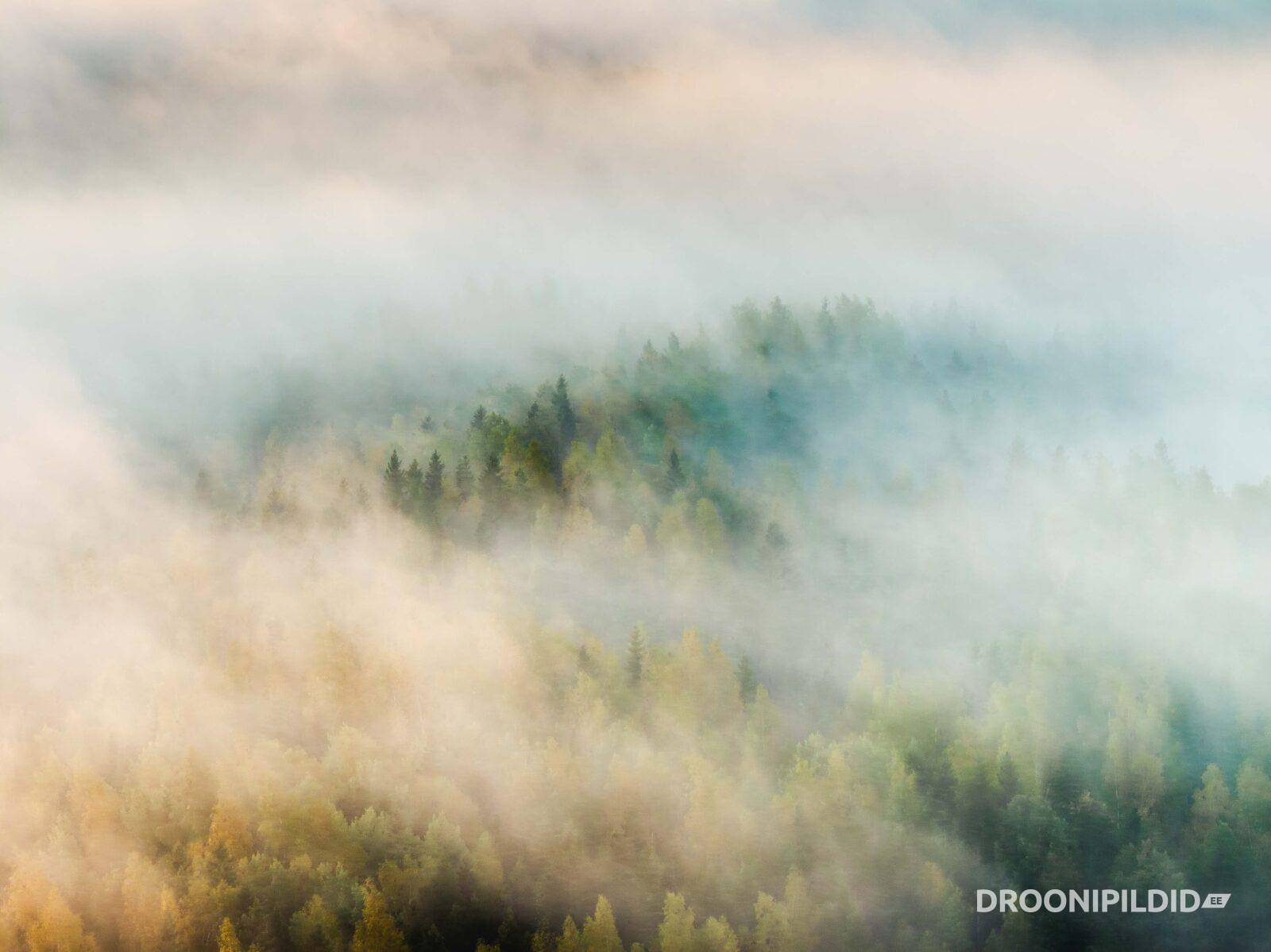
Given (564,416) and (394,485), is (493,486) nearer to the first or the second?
(394,485)

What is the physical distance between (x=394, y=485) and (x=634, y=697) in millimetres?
54541

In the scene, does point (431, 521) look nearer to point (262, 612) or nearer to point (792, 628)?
point (262, 612)

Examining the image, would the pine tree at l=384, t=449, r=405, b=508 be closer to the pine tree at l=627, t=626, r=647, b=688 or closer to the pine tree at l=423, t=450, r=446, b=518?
the pine tree at l=423, t=450, r=446, b=518

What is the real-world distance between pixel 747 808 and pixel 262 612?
6759cm

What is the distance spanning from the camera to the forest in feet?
298

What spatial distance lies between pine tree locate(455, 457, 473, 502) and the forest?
49 cm

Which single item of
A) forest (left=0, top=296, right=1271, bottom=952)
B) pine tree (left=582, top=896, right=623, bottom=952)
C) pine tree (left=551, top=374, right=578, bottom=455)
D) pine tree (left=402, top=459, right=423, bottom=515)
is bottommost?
pine tree (left=582, top=896, right=623, bottom=952)

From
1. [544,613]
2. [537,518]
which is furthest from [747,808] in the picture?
[537,518]

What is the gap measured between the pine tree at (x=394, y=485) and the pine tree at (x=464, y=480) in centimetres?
727

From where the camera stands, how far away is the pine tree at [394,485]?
158 meters

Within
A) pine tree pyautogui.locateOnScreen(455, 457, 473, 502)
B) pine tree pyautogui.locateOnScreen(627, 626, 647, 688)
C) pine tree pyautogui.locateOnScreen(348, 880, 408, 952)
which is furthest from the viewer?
pine tree pyautogui.locateOnScreen(455, 457, 473, 502)

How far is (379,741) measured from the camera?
114 m

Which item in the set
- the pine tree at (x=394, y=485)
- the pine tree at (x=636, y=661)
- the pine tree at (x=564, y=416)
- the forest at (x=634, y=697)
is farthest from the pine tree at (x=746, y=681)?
the pine tree at (x=564, y=416)

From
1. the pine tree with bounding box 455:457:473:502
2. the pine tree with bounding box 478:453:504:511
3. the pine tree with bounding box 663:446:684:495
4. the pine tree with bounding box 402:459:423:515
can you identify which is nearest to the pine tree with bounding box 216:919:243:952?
the pine tree with bounding box 478:453:504:511
